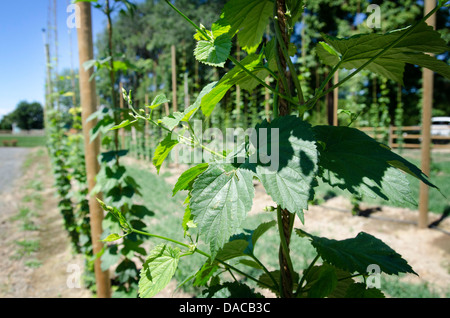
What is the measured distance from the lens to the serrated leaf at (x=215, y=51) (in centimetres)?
53

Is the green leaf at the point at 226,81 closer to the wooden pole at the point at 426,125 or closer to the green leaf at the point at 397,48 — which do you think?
the green leaf at the point at 397,48

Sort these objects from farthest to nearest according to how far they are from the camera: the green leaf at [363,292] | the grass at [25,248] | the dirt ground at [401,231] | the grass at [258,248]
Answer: the grass at [25,248]
the dirt ground at [401,231]
the grass at [258,248]
the green leaf at [363,292]

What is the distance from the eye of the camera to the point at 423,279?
2.63 meters

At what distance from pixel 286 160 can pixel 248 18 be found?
0.44 m

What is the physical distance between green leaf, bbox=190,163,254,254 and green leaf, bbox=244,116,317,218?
0.04m

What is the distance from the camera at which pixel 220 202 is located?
53cm

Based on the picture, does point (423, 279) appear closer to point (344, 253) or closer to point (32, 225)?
point (344, 253)

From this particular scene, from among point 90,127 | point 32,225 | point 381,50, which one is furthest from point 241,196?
point 32,225

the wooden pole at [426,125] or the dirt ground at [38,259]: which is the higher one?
the wooden pole at [426,125]

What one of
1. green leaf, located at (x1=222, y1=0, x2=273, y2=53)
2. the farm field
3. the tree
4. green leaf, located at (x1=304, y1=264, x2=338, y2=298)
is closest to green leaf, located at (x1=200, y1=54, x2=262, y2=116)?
the farm field

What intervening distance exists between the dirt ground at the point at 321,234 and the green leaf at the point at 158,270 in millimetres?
2170

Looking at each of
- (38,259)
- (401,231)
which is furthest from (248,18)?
(38,259)

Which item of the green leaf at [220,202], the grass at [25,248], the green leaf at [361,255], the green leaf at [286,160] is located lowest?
the grass at [25,248]

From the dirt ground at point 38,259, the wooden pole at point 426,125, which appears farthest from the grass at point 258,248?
the wooden pole at point 426,125
